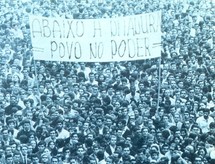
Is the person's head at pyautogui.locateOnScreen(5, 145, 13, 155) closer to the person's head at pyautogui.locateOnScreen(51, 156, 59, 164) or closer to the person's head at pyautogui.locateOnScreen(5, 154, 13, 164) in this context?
the person's head at pyautogui.locateOnScreen(5, 154, 13, 164)

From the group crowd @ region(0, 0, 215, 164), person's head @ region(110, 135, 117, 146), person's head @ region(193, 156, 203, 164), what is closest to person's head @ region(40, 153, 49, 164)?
crowd @ region(0, 0, 215, 164)

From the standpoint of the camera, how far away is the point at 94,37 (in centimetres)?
124

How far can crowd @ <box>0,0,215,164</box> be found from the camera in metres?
1.24

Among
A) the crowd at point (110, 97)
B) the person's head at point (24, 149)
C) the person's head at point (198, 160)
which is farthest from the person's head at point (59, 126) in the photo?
the person's head at point (198, 160)

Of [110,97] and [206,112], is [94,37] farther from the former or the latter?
[206,112]

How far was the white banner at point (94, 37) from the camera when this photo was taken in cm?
123

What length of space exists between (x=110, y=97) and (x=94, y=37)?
0.67 ft

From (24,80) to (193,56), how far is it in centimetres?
57

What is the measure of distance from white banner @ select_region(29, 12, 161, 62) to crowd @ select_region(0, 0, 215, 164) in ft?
0.08

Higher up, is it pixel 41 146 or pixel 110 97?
pixel 110 97

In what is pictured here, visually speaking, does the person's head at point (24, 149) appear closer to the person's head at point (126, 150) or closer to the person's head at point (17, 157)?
the person's head at point (17, 157)

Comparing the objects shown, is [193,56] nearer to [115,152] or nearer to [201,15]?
[201,15]

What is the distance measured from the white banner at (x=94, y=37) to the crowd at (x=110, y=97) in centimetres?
2

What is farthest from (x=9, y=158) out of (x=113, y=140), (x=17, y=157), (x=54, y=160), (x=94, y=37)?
(x=94, y=37)
